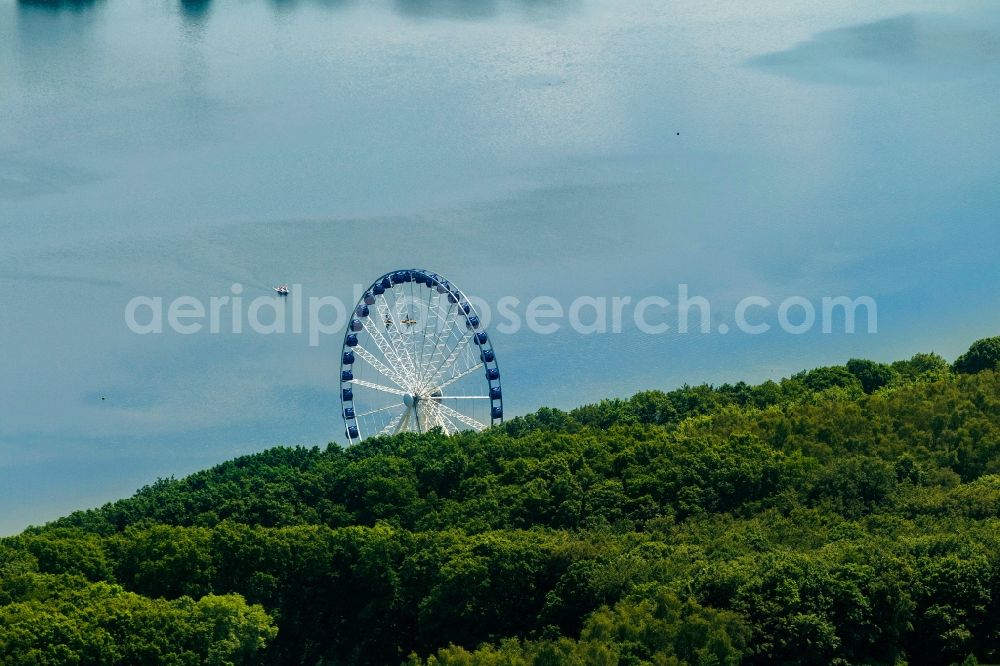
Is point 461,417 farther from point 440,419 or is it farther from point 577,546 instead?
point 577,546

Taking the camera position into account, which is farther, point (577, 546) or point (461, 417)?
point (461, 417)

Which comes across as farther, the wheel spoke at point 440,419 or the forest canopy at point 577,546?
the wheel spoke at point 440,419

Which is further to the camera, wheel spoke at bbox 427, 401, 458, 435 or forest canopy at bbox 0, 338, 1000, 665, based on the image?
wheel spoke at bbox 427, 401, 458, 435

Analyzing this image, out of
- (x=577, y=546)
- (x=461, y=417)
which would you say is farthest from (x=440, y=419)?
(x=577, y=546)

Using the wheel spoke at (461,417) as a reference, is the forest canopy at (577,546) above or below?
below

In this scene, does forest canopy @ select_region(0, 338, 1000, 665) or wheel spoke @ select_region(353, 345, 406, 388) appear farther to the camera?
wheel spoke @ select_region(353, 345, 406, 388)

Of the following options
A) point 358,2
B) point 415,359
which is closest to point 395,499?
point 415,359

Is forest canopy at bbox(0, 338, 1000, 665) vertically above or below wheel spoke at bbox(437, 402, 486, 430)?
below

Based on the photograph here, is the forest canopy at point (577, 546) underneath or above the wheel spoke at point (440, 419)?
underneath
